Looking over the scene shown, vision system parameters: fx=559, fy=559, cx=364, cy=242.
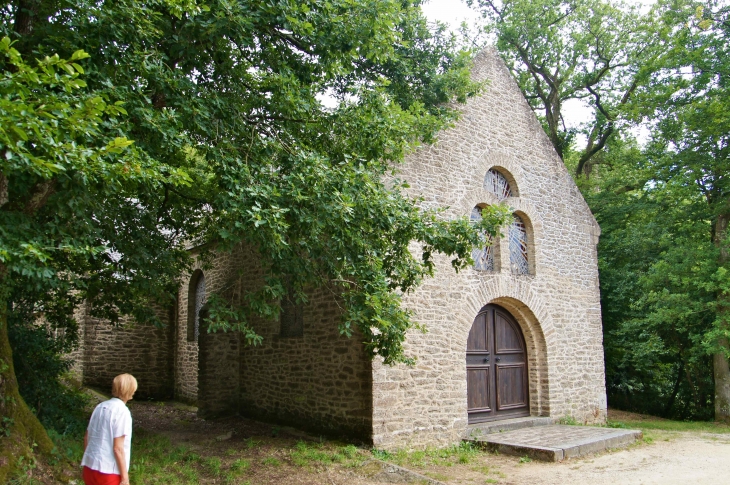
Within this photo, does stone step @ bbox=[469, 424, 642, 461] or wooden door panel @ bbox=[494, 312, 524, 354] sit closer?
stone step @ bbox=[469, 424, 642, 461]

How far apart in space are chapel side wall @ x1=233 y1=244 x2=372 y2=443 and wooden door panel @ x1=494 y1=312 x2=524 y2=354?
355 cm

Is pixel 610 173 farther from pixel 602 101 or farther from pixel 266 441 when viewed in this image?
pixel 266 441

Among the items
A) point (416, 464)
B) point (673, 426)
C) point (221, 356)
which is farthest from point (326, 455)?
point (673, 426)

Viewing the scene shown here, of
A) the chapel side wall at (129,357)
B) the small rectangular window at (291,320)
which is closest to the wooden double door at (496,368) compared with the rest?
the small rectangular window at (291,320)

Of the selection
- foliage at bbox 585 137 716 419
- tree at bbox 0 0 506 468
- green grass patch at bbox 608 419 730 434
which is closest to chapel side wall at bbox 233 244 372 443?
tree at bbox 0 0 506 468

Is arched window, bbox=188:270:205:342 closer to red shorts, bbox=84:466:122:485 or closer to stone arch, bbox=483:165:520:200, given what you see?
stone arch, bbox=483:165:520:200

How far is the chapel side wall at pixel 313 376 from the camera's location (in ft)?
28.7

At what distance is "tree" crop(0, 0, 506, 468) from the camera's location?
462 centimetres

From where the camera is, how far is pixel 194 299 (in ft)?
50.2

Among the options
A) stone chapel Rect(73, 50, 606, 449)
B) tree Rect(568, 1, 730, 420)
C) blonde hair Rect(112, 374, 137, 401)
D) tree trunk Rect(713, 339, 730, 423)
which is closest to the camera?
blonde hair Rect(112, 374, 137, 401)

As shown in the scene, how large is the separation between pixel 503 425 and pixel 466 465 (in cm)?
228

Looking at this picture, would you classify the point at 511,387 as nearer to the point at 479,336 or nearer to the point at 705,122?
the point at 479,336

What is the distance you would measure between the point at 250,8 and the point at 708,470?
342 inches

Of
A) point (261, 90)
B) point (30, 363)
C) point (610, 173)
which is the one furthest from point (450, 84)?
point (610, 173)
